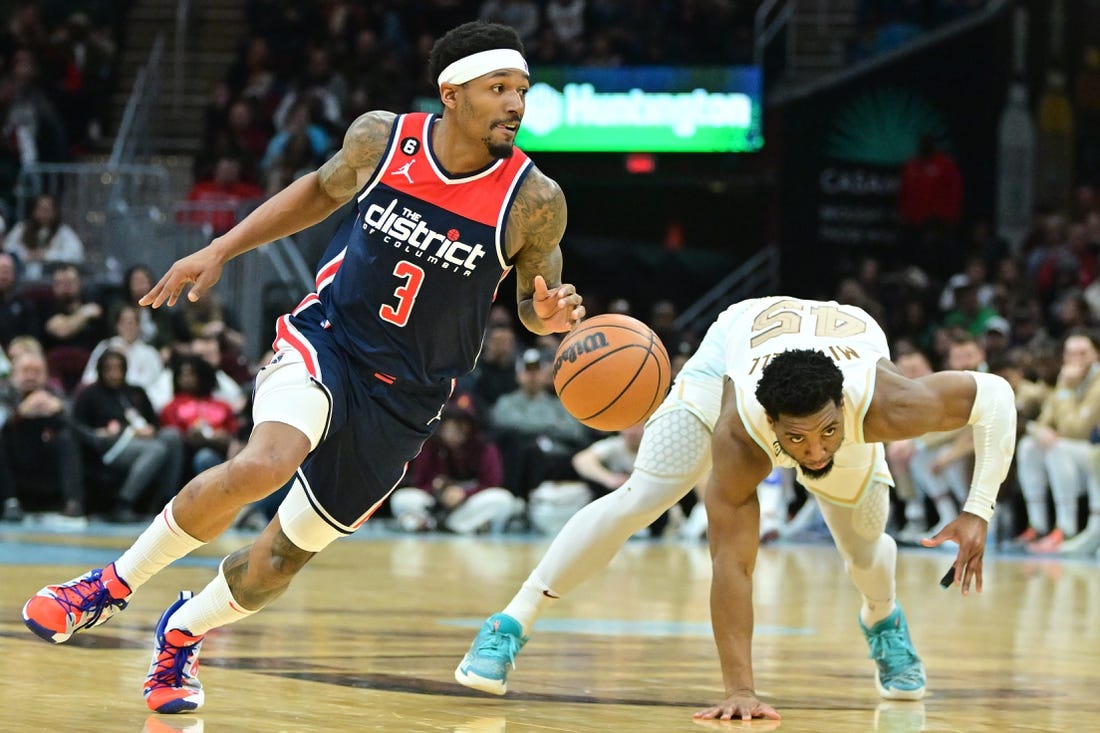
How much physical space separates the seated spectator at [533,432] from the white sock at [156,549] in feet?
32.7

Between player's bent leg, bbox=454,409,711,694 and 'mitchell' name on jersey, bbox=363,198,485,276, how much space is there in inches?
38.0

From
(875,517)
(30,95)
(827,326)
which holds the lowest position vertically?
(875,517)

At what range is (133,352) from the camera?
1534 cm

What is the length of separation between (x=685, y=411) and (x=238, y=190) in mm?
12419

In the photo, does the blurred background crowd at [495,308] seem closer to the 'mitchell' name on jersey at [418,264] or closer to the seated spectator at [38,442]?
the seated spectator at [38,442]

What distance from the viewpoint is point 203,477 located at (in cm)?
524

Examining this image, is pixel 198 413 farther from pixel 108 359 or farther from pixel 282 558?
pixel 282 558

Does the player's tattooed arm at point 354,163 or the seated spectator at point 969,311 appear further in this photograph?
the seated spectator at point 969,311

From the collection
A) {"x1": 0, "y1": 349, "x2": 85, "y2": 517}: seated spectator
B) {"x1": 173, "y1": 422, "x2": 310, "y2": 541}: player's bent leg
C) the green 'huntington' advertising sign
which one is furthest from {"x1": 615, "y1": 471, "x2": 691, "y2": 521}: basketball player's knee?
the green 'huntington' advertising sign

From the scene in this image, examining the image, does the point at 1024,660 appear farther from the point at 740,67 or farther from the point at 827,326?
the point at 740,67

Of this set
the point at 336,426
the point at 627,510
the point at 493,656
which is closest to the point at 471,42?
the point at 336,426

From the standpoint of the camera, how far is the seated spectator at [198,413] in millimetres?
14852

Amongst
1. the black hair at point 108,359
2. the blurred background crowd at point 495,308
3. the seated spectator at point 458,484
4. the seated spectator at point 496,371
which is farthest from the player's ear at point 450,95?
the seated spectator at point 496,371

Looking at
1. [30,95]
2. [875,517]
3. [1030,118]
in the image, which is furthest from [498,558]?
[1030,118]
